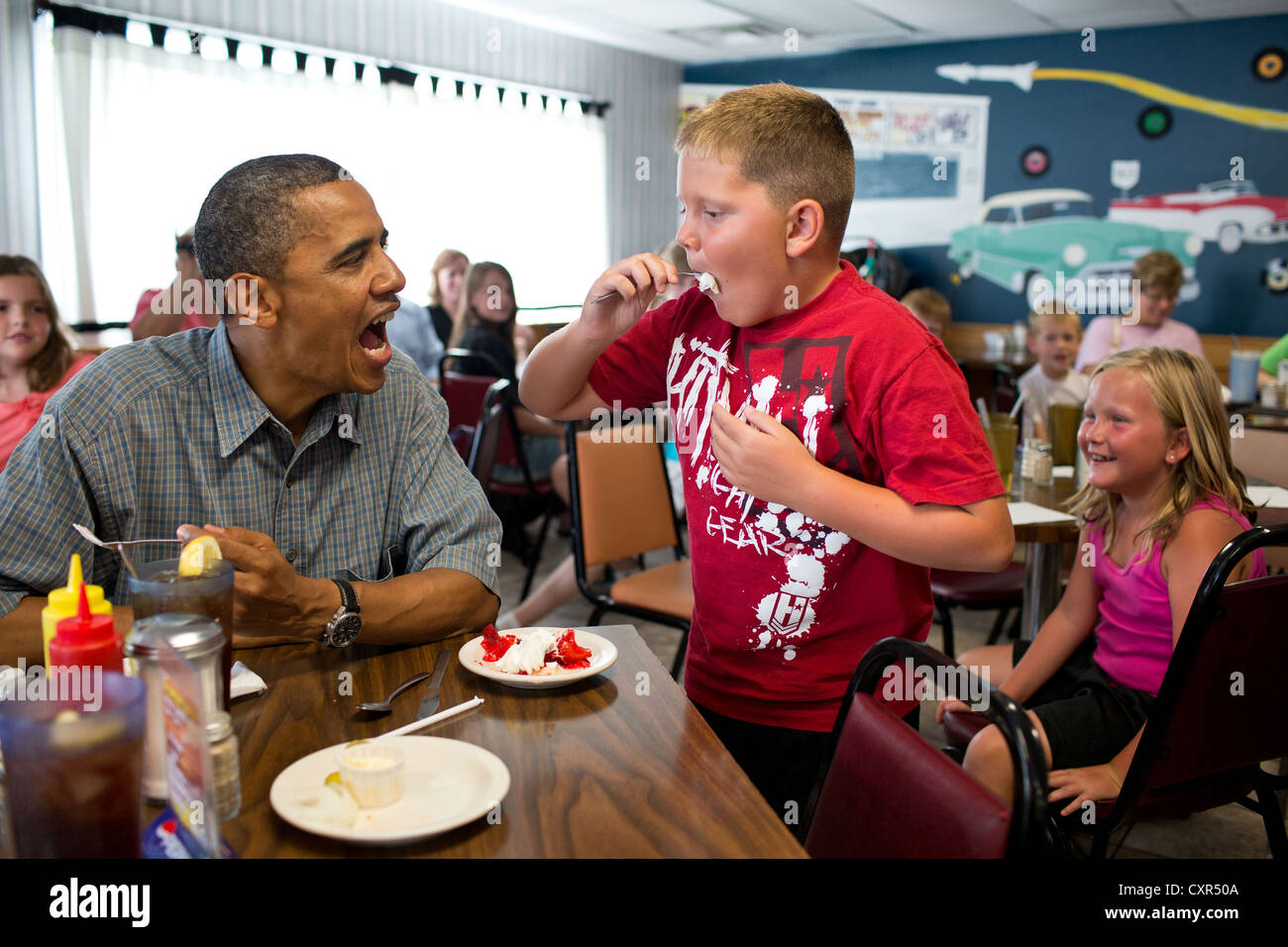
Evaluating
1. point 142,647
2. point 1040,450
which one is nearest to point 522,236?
point 1040,450

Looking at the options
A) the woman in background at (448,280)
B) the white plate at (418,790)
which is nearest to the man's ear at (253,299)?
the white plate at (418,790)

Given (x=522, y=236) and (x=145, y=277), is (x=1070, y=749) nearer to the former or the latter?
(x=145, y=277)

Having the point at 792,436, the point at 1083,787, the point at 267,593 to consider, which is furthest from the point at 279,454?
the point at 1083,787

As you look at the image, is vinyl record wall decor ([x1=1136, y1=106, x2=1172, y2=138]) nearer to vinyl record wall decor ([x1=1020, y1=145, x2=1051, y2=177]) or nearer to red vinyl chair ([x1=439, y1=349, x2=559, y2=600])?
vinyl record wall decor ([x1=1020, y1=145, x2=1051, y2=177])

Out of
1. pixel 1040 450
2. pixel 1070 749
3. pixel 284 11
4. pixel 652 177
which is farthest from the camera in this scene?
pixel 652 177

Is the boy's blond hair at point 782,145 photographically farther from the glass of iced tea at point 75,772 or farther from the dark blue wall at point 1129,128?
the dark blue wall at point 1129,128

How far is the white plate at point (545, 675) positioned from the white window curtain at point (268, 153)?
167 inches

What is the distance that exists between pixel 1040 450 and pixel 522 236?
5192mm

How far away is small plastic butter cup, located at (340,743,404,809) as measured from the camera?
0.89 m

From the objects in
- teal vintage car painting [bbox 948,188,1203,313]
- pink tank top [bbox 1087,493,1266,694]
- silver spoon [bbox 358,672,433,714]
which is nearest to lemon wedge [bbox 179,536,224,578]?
silver spoon [bbox 358,672,433,714]

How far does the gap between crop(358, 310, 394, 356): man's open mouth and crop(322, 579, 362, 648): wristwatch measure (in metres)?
0.36

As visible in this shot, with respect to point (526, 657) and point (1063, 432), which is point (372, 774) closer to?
point (526, 657)

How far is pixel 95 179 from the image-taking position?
4957 mm
